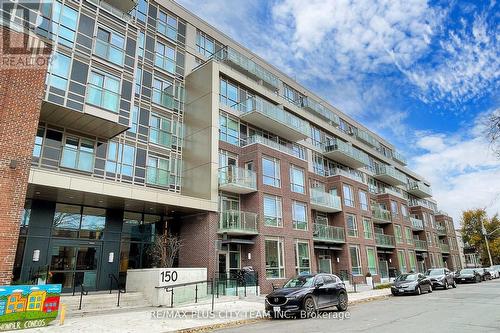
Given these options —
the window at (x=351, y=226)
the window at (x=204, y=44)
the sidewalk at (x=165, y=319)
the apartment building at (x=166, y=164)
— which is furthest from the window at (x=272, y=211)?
the window at (x=204, y=44)

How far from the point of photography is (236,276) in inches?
827

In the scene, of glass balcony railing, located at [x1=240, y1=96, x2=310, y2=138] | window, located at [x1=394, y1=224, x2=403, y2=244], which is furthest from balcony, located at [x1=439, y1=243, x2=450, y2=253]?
glass balcony railing, located at [x1=240, y1=96, x2=310, y2=138]

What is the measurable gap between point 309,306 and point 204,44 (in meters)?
22.5

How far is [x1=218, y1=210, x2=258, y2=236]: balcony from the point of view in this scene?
21266 mm

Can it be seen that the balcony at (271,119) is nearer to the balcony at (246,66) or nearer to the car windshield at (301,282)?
the balcony at (246,66)

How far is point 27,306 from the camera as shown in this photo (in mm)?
10828

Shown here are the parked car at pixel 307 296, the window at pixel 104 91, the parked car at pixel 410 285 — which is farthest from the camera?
the parked car at pixel 410 285

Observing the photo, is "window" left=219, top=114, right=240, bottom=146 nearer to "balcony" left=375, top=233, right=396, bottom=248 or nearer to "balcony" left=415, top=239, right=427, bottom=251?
"balcony" left=375, top=233, right=396, bottom=248

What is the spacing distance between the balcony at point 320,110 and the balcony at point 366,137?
16.7ft

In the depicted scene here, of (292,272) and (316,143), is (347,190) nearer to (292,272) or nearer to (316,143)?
(316,143)

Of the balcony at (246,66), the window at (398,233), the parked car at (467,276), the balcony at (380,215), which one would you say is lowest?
the parked car at (467,276)

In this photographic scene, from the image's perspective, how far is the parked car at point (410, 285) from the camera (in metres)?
21.4

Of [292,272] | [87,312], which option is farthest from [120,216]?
[292,272]

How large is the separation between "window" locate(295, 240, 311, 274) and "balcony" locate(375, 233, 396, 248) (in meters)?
13.3
